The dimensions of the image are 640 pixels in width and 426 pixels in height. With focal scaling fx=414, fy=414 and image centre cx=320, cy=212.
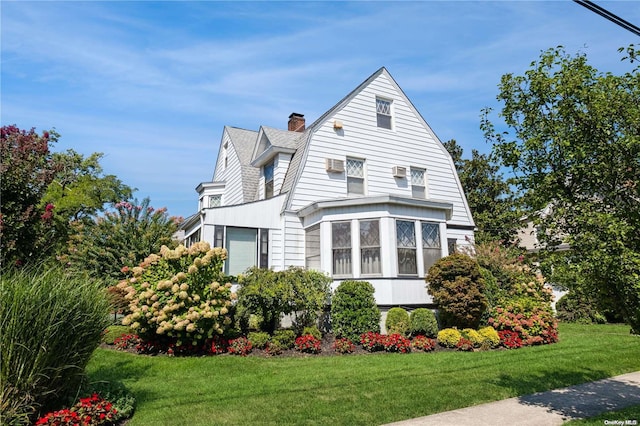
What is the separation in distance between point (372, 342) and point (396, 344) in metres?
0.59

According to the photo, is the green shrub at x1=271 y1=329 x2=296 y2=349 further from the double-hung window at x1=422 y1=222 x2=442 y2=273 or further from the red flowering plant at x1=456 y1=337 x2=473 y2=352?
the double-hung window at x1=422 y1=222 x2=442 y2=273

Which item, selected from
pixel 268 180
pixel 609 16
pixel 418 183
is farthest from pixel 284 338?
pixel 418 183

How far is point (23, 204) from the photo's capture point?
8.90 m

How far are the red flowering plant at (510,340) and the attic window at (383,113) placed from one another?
884 centimetres

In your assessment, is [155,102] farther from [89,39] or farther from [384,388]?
[384,388]

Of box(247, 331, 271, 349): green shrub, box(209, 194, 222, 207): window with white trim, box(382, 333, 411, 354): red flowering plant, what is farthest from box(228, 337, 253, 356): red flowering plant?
box(209, 194, 222, 207): window with white trim

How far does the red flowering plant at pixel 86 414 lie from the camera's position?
4.72 meters

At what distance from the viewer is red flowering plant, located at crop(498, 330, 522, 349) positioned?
1111cm

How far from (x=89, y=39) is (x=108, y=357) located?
6.61 m

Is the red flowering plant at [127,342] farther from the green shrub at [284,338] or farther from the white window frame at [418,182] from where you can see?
the white window frame at [418,182]

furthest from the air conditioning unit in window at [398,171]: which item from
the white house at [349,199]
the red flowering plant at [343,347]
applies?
the red flowering plant at [343,347]

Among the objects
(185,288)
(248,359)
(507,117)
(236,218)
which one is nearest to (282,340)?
(248,359)

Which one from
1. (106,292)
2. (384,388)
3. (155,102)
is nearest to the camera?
(106,292)

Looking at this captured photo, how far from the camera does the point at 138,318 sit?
367 inches
